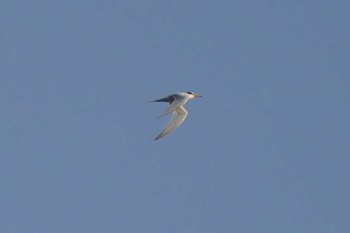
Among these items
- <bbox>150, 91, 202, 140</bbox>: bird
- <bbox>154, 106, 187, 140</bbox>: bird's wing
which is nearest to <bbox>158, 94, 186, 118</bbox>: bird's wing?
<bbox>150, 91, 202, 140</bbox>: bird

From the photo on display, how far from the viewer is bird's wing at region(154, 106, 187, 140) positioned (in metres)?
51.7

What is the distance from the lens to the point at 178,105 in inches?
1950

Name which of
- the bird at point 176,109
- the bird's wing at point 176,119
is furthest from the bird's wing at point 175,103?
the bird's wing at point 176,119

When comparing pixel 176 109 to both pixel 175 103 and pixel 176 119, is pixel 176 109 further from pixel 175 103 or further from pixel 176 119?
pixel 175 103

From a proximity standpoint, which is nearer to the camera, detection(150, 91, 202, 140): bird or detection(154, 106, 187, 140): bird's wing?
detection(150, 91, 202, 140): bird

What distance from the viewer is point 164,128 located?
5172 centimetres

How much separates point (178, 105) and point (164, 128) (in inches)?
98.0

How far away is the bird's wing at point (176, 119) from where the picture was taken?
2034 inches

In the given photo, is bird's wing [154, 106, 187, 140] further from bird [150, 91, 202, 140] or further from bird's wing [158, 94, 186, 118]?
bird's wing [158, 94, 186, 118]

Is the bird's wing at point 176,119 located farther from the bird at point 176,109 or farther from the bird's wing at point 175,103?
the bird's wing at point 175,103

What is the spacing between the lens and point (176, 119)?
2069 inches

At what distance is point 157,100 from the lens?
49688mm

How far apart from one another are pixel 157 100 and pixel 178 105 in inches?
37.2

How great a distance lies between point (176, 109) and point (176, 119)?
797mm
